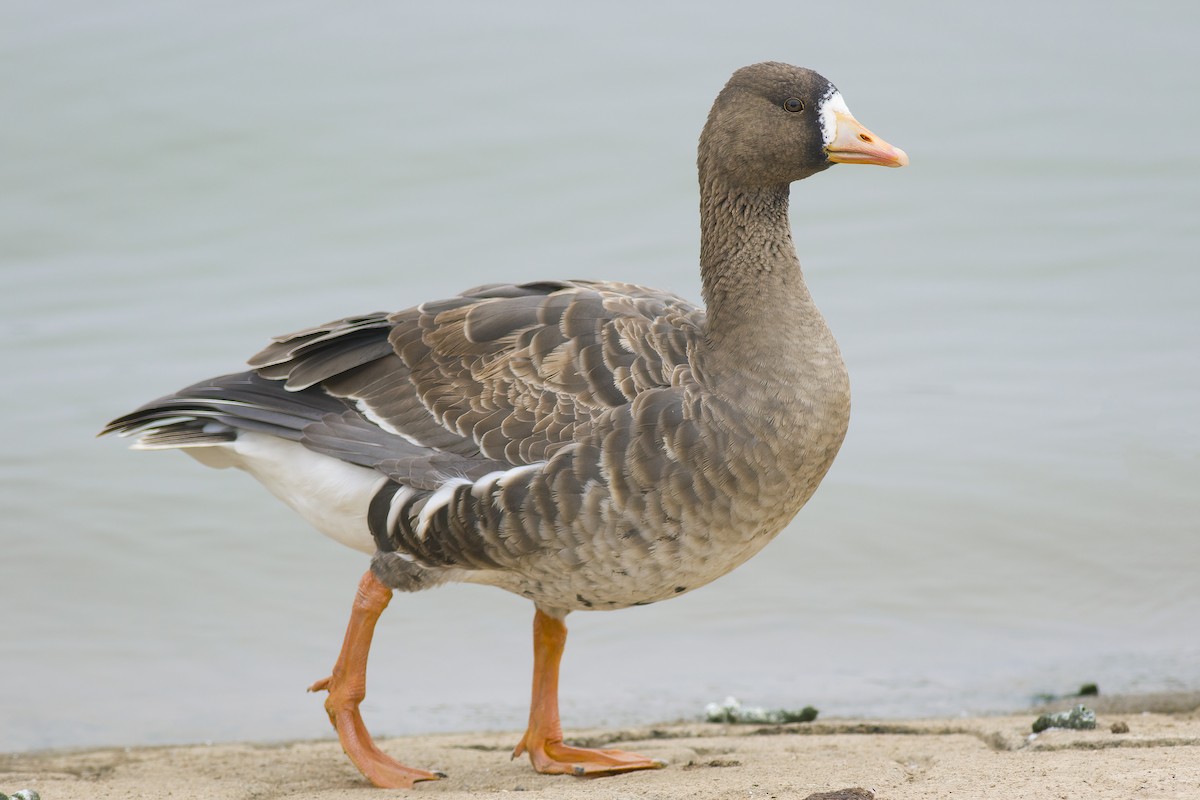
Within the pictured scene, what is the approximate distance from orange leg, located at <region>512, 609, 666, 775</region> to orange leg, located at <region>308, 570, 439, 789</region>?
49cm

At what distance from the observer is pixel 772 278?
6133 mm

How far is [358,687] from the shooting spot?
21.0 ft

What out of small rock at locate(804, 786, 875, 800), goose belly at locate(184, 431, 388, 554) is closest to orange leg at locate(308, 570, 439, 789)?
goose belly at locate(184, 431, 388, 554)

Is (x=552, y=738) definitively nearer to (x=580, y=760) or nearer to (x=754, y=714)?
(x=580, y=760)

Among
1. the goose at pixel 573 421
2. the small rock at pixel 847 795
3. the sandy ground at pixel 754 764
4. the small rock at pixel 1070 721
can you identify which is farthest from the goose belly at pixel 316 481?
the small rock at pixel 1070 721

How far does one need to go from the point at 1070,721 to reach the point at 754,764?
4.81 ft

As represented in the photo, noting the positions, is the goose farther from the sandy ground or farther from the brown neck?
the sandy ground

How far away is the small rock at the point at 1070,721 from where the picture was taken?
6273mm

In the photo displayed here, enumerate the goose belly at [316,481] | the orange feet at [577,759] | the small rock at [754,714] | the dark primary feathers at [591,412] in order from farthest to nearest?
the small rock at [754,714] → the goose belly at [316,481] → the orange feet at [577,759] → the dark primary feathers at [591,412]

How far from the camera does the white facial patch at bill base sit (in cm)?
599

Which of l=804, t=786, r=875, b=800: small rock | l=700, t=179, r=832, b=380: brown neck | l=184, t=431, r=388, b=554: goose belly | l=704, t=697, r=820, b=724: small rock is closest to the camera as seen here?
l=804, t=786, r=875, b=800: small rock

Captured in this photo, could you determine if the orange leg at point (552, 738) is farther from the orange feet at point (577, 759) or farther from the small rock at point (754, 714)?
the small rock at point (754, 714)

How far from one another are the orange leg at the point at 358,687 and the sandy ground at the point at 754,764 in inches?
5.6

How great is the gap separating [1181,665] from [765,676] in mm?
2277
